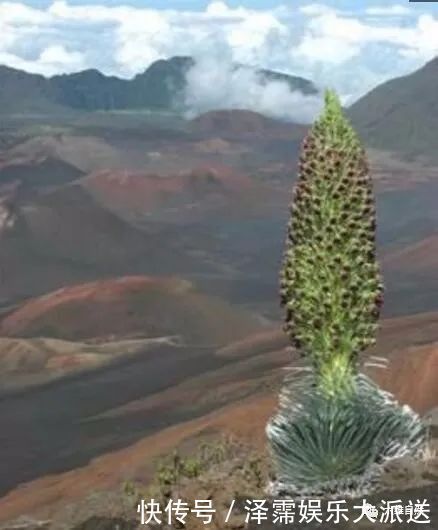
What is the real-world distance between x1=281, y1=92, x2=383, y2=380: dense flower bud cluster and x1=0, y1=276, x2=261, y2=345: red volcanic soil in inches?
2626

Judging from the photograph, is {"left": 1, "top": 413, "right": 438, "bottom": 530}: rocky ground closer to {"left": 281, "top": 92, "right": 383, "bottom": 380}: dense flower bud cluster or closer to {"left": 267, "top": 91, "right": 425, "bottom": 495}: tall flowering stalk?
{"left": 267, "top": 91, "right": 425, "bottom": 495}: tall flowering stalk

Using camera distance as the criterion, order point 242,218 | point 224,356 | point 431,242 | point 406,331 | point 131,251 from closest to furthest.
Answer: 1. point 406,331
2. point 224,356
3. point 431,242
4. point 131,251
5. point 242,218

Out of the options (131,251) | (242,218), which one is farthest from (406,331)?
(242,218)

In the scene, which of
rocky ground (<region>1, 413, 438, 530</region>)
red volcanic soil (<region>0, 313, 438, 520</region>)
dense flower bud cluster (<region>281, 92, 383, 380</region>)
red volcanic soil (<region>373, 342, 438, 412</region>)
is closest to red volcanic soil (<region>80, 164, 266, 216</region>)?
red volcanic soil (<region>0, 313, 438, 520</region>)

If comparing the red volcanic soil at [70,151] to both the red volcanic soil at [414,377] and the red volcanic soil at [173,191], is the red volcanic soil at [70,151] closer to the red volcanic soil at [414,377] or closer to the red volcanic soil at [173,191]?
the red volcanic soil at [173,191]

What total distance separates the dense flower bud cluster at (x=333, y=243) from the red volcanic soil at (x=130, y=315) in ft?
219

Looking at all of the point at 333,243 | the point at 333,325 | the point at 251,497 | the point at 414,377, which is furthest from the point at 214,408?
the point at 333,243

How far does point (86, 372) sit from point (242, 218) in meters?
78.9

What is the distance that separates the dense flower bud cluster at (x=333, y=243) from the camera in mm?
7754

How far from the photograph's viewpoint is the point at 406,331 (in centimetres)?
5431

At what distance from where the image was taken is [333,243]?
7746 millimetres

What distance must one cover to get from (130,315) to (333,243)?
236 ft

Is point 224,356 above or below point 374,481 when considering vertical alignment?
above

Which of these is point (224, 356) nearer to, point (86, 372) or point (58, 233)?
point (86, 372)
